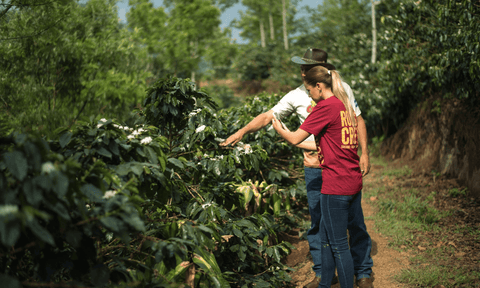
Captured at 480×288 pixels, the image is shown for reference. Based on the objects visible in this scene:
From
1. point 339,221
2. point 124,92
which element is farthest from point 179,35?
point 339,221

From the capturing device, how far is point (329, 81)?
254 cm

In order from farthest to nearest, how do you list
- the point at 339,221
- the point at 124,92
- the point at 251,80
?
the point at 251,80
the point at 124,92
the point at 339,221

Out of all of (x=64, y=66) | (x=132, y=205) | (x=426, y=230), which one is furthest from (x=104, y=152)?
(x=64, y=66)

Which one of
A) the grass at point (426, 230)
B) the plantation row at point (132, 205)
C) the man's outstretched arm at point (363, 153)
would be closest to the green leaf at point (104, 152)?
the plantation row at point (132, 205)

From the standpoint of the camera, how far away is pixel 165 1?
25.4m

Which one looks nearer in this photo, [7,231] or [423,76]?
[7,231]

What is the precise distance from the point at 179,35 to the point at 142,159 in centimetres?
2165

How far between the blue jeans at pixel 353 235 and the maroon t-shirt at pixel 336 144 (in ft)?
1.28

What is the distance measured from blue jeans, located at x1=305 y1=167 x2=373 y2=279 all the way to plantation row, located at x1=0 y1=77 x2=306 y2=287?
1.37 feet

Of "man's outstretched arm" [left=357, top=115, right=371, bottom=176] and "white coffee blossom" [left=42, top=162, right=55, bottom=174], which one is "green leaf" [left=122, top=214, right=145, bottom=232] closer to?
"white coffee blossom" [left=42, top=162, right=55, bottom=174]

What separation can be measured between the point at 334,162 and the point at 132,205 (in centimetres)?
147

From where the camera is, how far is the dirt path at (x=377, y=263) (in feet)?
10.5

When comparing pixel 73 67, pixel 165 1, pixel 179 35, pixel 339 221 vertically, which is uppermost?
pixel 165 1

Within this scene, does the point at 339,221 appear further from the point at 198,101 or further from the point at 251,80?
the point at 251,80
